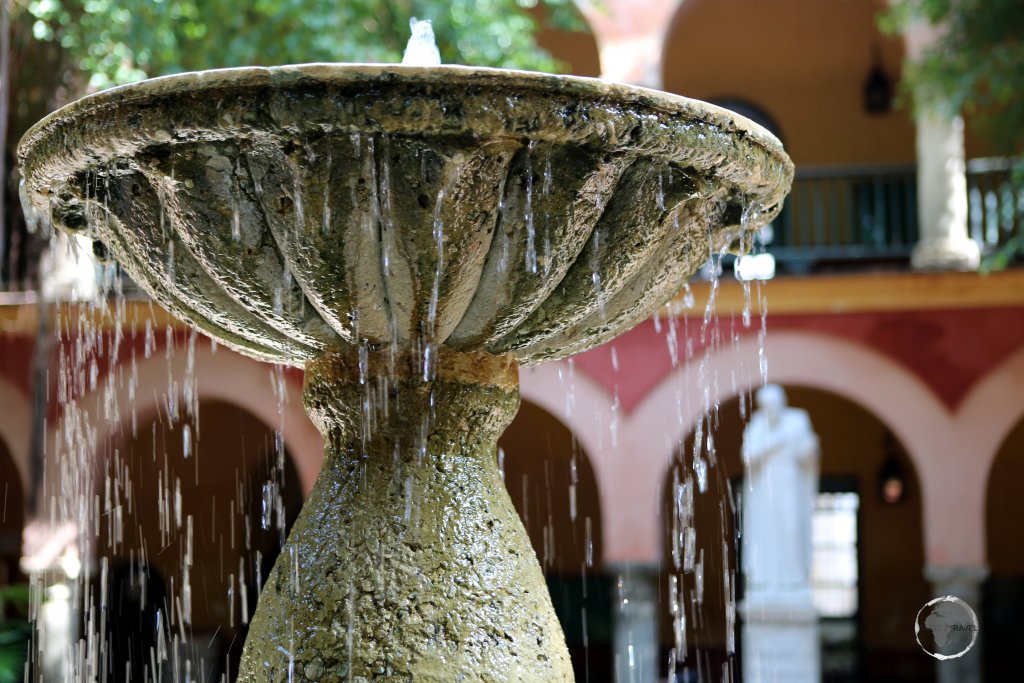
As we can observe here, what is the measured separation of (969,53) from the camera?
10516mm

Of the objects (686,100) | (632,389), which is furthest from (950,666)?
(686,100)

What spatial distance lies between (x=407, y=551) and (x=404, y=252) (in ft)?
2.19

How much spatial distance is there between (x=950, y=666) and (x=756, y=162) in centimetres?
901

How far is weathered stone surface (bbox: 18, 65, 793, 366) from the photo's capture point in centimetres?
244

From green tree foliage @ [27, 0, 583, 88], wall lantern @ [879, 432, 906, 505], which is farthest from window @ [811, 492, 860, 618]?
green tree foliage @ [27, 0, 583, 88]

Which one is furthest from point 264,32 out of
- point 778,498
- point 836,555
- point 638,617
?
point 836,555

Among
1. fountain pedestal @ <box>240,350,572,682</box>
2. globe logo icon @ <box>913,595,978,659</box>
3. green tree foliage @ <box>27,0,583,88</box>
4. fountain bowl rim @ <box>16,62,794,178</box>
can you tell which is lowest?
globe logo icon @ <box>913,595,978,659</box>

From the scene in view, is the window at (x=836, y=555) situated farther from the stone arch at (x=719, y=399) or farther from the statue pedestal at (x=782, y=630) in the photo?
the statue pedestal at (x=782, y=630)

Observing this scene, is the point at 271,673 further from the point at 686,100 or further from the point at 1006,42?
the point at 1006,42

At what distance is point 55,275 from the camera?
37.7 ft

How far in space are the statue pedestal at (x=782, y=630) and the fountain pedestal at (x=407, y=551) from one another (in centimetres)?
594

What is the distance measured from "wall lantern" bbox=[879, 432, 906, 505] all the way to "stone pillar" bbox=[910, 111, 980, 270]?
340 centimetres

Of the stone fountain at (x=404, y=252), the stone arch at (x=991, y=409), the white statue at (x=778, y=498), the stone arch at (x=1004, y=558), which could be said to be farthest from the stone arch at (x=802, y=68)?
the stone fountain at (x=404, y=252)

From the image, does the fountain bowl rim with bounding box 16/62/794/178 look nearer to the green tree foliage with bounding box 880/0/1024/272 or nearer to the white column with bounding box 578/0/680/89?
the green tree foliage with bounding box 880/0/1024/272
